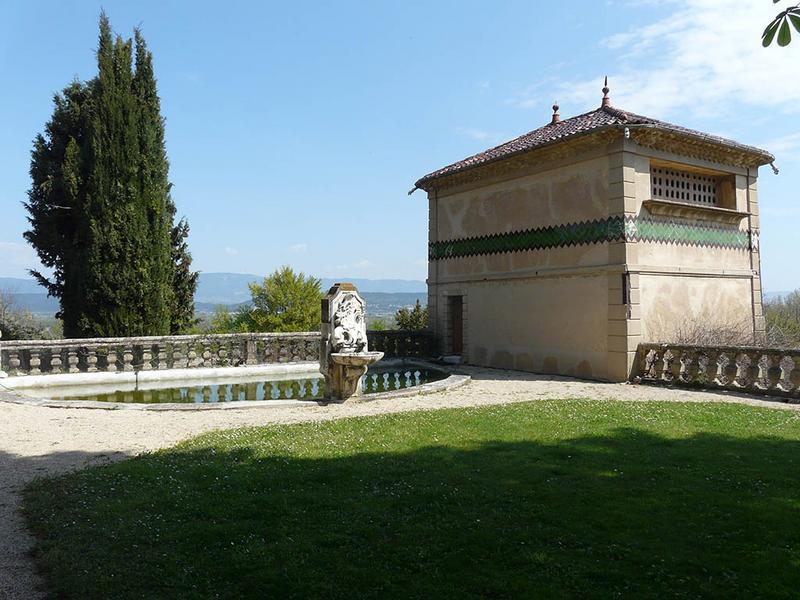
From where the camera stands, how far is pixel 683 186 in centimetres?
1469

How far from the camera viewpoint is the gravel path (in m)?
4.45

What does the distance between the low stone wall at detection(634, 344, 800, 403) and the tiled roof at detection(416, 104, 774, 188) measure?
5014 mm

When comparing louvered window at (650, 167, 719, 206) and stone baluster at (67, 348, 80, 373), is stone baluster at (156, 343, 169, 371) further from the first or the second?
louvered window at (650, 167, 719, 206)

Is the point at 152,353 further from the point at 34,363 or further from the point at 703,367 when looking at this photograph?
the point at 703,367

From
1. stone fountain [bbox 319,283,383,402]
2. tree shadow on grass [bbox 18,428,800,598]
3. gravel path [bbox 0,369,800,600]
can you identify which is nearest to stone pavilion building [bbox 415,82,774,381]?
gravel path [bbox 0,369,800,600]

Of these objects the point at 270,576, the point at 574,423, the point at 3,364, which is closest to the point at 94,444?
the point at 270,576

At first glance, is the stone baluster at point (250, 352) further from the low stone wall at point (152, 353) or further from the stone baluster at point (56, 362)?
the stone baluster at point (56, 362)

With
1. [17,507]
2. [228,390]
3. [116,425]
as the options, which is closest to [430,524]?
[17,507]

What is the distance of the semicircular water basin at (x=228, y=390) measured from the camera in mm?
12125

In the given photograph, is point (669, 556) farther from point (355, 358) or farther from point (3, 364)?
point (3, 364)

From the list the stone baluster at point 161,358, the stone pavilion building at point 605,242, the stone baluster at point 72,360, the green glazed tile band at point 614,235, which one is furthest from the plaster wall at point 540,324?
the stone baluster at point 72,360

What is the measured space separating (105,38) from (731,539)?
A: 21853mm

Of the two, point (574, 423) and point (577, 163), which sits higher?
point (577, 163)

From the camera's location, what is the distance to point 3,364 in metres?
13.5
